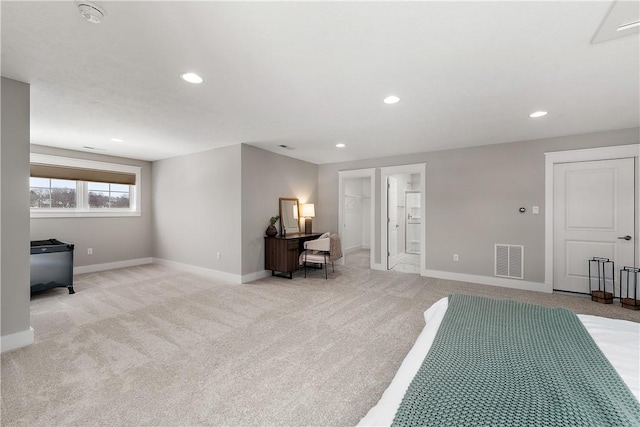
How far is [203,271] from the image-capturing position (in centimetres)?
524

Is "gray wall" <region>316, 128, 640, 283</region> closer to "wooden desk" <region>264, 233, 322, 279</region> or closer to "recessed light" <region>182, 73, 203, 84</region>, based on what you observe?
"wooden desk" <region>264, 233, 322, 279</region>

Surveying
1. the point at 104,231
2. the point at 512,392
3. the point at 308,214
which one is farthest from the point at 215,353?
the point at 104,231

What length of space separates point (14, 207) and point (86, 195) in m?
3.56

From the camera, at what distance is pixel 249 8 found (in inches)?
60.6

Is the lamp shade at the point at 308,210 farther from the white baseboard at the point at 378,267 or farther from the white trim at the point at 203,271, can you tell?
the white trim at the point at 203,271

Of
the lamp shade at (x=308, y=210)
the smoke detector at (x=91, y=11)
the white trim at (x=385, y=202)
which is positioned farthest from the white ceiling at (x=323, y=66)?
the lamp shade at (x=308, y=210)

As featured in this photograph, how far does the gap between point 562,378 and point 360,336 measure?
1824mm

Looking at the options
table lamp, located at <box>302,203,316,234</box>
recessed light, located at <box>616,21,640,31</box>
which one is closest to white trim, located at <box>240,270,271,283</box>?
table lamp, located at <box>302,203,316,234</box>

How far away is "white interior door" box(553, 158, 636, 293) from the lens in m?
3.75

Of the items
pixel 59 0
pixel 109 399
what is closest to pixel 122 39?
pixel 59 0

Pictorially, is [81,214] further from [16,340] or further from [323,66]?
[323,66]

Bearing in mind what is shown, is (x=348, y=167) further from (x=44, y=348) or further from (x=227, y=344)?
(x=44, y=348)

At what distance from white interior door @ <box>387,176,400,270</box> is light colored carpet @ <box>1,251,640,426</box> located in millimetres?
1655

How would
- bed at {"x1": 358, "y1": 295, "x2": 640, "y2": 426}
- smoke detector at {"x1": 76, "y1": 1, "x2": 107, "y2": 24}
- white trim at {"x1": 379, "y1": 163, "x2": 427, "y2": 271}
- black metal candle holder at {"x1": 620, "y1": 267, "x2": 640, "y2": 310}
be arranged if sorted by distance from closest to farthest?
bed at {"x1": 358, "y1": 295, "x2": 640, "y2": 426}
smoke detector at {"x1": 76, "y1": 1, "x2": 107, "y2": 24}
black metal candle holder at {"x1": 620, "y1": 267, "x2": 640, "y2": 310}
white trim at {"x1": 379, "y1": 163, "x2": 427, "y2": 271}
